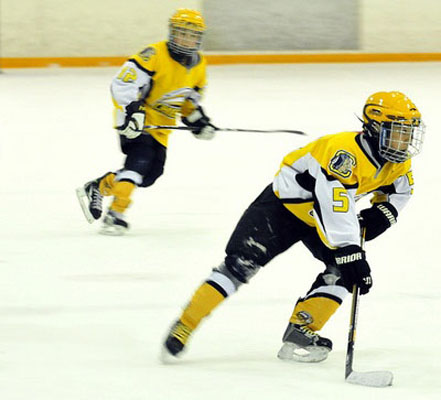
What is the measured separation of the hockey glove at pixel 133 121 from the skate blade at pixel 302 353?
6.56ft

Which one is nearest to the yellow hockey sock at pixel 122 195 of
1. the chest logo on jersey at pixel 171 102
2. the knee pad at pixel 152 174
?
the knee pad at pixel 152 174

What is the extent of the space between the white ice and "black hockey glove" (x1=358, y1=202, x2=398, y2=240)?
41cm

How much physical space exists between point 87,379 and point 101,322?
626 mm

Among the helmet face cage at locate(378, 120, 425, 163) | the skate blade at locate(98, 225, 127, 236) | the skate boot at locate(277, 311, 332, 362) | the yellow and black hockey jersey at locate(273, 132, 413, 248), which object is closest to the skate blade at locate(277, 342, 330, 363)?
the skate boot at locate(277, 311, 332, 362)

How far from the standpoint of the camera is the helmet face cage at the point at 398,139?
315 centimetres

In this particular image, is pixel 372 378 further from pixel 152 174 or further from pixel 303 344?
Answer: pixel 152 174

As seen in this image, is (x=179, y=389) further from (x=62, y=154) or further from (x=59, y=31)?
(x=59, y=31)

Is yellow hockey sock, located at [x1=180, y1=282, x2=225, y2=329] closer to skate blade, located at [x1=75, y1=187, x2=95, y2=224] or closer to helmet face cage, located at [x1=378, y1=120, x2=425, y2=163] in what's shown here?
helmet face cage, located at [x1=378, y1=120, x2=425, y2=163]

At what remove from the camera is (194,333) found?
3.57 metres

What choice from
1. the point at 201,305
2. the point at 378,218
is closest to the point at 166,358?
the point at 201,305

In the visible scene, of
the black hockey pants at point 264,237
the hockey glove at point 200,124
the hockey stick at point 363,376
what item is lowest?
the hockey glove at point 200,124

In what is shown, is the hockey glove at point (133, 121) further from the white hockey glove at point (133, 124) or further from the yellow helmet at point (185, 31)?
the yellow helmet at point (185, 31)

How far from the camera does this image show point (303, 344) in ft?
10.9

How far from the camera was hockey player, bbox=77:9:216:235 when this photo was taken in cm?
511
